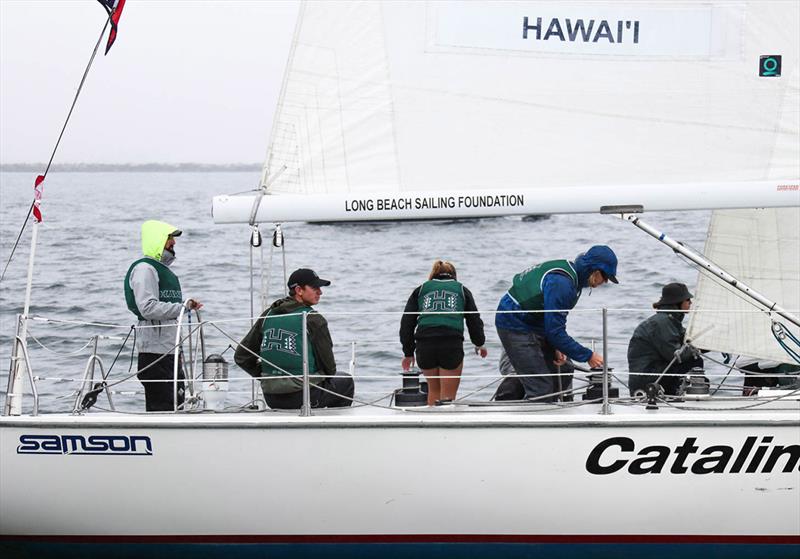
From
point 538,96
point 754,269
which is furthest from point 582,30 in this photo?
point 754,269

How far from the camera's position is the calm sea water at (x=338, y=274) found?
556 inches

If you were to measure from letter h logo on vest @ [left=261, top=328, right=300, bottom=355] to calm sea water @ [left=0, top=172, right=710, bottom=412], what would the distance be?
0.29m

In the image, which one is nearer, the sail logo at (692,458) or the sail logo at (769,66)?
the sail logo at (692,458)

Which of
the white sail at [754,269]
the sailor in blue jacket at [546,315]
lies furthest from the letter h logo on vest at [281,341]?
the white sail at [754,269]

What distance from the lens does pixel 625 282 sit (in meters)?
22.1

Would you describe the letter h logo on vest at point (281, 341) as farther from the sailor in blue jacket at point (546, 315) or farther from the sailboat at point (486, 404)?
the sailor in blue jacket at point (546, 315)

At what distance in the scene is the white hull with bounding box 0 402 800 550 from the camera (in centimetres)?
769

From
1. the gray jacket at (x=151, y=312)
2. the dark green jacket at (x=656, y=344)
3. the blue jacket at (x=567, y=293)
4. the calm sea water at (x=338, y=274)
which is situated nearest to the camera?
the blue jacket at (x=567, y=293)

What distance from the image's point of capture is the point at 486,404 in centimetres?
809

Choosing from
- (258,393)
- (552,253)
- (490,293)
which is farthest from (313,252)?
(258,393)

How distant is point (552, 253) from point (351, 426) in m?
23.2

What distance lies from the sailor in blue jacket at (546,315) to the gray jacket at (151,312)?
2149mm

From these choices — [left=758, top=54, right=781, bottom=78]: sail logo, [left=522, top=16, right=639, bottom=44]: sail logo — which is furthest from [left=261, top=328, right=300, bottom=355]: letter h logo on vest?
[left=758, top=54, right=781, bottom=78]: sail logo

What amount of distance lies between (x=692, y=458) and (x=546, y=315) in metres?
1.19
